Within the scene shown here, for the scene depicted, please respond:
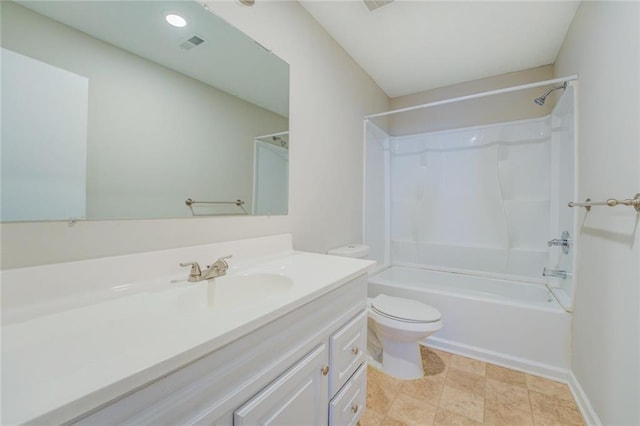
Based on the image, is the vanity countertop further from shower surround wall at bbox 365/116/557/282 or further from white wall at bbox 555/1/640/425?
shower surround wall at bbox 365/116/557/282

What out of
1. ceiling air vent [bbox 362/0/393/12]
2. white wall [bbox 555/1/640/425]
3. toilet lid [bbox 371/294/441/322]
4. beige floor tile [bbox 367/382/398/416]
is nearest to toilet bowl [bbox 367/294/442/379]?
toilet lid [bbox 371/294/441/322]

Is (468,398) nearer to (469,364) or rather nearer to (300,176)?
(469,364)

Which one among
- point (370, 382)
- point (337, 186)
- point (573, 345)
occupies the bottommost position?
point (370, 382)

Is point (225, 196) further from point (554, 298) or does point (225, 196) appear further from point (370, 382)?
point (554, 298)

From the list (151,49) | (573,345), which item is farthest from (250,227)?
(573,345)

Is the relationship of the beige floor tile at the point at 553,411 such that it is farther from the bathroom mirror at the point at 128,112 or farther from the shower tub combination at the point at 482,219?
the bathroom mirror at the point at 128,112

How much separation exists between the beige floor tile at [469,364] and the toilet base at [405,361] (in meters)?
0.30

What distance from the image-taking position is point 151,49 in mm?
934

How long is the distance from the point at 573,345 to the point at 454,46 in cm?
224

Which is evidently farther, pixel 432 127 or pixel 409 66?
pixel 432 127

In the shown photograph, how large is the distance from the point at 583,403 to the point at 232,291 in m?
1.90

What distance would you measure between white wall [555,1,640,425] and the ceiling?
323 mm

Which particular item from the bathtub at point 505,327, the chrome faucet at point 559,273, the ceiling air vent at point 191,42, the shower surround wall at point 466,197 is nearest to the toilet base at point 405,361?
the bathtub at point 505,327

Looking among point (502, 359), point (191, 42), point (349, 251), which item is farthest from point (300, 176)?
point (502, 359)
